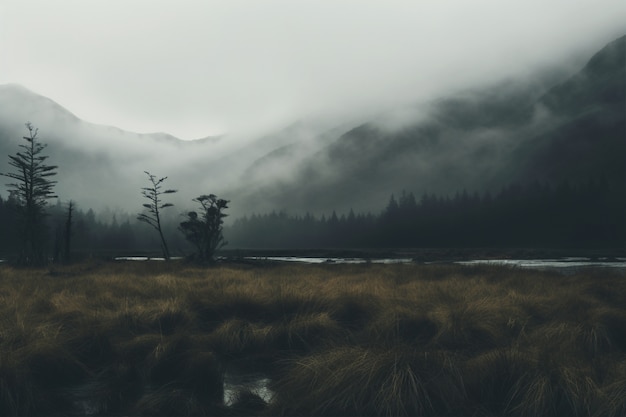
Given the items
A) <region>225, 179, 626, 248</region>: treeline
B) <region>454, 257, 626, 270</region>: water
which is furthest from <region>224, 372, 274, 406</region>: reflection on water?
<region>225, 179, 626, 248</region>: treeline

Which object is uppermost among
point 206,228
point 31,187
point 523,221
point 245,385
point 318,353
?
point 523,221

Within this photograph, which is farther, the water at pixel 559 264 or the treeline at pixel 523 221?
the treeline at pixel 523 221

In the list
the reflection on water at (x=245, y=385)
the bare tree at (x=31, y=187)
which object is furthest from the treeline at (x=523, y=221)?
the reflection on water at (x=245, y=385)

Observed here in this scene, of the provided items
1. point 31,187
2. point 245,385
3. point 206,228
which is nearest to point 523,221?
point 206,228

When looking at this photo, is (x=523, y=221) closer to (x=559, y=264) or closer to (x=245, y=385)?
(x=559, y=264)

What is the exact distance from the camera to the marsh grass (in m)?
4.79

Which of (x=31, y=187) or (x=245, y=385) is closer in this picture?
(x=245, y=385)

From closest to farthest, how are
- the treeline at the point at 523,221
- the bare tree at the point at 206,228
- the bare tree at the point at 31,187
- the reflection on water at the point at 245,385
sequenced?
the reflection on water at the point at 245,385
the bare tree at the point at 206,228
the bare tree at the point at 31,187
the treeline at the point at 523,221

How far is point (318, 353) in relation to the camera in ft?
21.0

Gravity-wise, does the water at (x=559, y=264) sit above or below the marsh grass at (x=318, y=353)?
below

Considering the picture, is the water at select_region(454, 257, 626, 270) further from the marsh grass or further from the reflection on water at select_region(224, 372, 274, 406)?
the reflection on water at select_region(224, 372, 274, 406)

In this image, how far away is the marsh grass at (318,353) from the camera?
4789mm

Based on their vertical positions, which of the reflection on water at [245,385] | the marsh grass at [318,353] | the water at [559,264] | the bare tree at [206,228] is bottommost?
the water at [559,264]

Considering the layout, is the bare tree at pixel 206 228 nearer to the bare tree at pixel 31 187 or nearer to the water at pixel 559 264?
the bare tree at pixel 31 187
